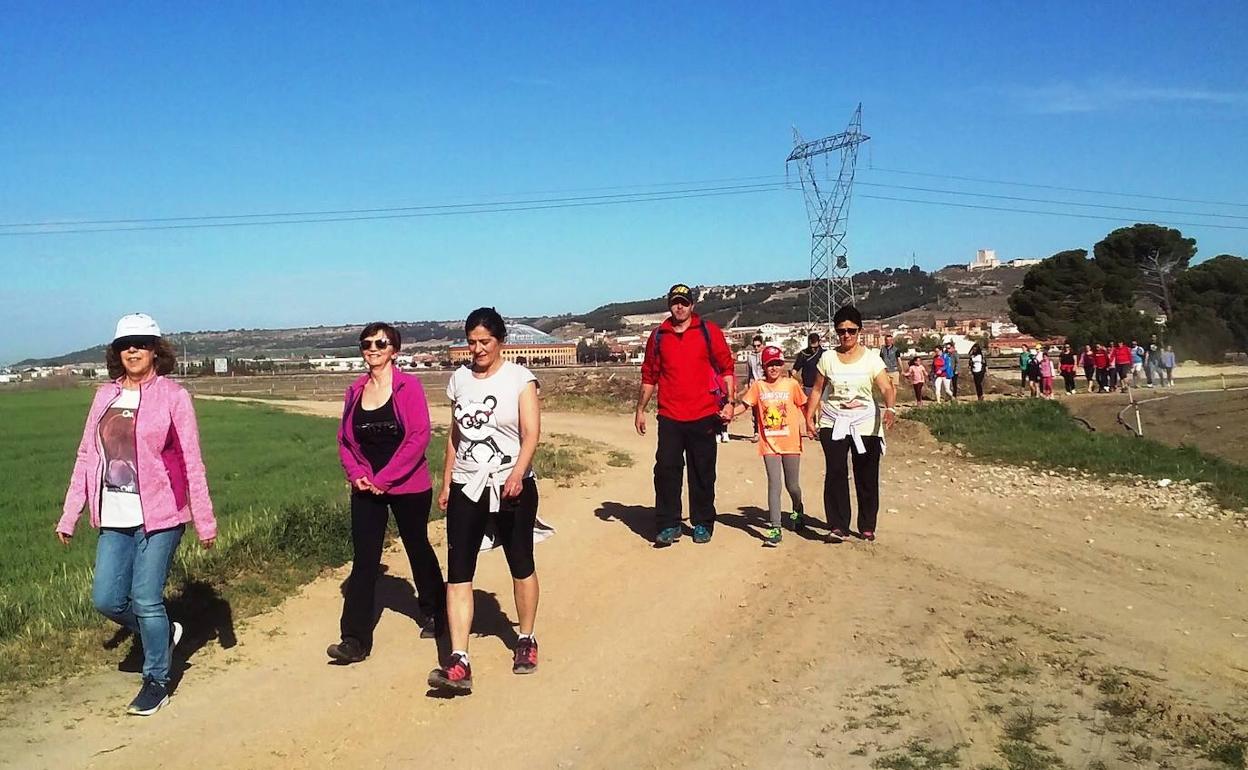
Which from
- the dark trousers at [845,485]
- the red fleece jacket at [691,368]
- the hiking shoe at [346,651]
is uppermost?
the red fleece jacket at [691,368]

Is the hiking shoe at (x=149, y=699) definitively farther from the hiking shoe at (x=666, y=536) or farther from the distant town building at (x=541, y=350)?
the distant town building at (x=541, y=350)

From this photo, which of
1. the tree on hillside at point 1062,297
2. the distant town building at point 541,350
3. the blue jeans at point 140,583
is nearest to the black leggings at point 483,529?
the blue jeans at point 140,583

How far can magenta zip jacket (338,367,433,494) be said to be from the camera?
5.97 meters

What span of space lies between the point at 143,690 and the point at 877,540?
6.12m

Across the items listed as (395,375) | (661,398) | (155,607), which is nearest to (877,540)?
(661,398)

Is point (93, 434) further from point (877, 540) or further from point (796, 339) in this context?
point (796, 339)

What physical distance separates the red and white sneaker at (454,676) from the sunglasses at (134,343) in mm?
2272

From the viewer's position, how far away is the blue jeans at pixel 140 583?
209 inches

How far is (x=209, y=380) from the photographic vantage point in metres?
85.3

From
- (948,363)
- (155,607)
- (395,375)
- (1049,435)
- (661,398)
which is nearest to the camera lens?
(155,607)

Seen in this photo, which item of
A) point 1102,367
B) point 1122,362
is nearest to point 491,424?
point 1122,362

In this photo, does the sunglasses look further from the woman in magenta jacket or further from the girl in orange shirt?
the girl in orange shirt

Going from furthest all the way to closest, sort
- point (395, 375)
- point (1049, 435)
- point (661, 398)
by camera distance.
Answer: point (1049, 435)
point (661, 398)
point (395, 375)

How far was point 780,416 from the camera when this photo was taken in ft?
30.1
